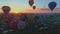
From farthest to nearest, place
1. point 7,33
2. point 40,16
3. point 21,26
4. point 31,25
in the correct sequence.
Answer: point 40,16 < point 31,25 < point 7,33 < point 21,26

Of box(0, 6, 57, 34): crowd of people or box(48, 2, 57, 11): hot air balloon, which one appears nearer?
box(0, 6, 57, 34): crowd of people

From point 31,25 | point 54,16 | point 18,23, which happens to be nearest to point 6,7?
point 31,25

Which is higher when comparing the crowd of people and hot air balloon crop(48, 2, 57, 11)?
hot air balloon crop(48, 2, 57, 11)

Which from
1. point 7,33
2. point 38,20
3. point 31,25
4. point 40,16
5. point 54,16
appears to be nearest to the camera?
point 7,33

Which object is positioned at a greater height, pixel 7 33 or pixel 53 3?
pixel 53 3

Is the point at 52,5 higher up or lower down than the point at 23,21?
higher up

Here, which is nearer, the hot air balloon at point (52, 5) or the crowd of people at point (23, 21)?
the crowd of people at point (23, 21)

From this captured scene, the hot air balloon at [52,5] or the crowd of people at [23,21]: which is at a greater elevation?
the hot air balloon at [52,5]

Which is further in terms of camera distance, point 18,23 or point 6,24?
point 6,24

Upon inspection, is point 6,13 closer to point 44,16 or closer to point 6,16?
point 6,16

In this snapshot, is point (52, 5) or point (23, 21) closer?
point (23, 21)

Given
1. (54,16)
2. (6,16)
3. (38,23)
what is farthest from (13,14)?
(54,16)
